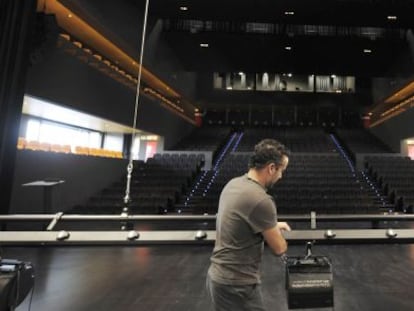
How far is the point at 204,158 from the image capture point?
1045 centimetres

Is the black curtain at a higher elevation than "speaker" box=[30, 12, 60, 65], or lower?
lower

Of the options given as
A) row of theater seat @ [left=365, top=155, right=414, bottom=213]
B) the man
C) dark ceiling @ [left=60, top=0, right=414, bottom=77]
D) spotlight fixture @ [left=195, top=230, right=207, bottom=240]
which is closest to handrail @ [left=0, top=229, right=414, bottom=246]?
spotlight fixture @ [left=195, top=230, right=207, bottom=240]

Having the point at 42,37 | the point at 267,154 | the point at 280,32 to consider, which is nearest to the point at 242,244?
the point at 267,154

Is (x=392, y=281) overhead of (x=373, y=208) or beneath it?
beneath

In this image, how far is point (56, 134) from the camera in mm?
8922

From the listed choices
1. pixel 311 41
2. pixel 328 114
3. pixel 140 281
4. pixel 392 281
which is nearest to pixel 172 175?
pixel 140 281

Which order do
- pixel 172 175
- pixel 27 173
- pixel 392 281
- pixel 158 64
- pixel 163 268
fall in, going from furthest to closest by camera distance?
pixel 158 64 → pixel 172 175 → pixel 27 173 → pixel 163 268 → pixel 392 281

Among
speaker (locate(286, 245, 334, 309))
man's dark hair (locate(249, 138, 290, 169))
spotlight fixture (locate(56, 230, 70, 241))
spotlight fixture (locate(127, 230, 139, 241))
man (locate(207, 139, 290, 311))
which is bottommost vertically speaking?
spotlight fixture (locate(56, 230, 70, 241))

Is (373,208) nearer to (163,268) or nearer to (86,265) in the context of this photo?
(163,268)

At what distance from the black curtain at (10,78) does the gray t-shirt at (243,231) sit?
4644 mm

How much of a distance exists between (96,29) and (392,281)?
7.67m

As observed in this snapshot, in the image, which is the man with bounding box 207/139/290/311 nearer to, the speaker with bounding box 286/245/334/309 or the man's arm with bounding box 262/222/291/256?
the man's arm with bounding box 262/222/291/256

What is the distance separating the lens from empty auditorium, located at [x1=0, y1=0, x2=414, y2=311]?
161 cm

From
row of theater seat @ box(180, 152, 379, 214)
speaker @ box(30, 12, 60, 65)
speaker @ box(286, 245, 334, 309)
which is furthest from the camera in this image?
row of theater seat @ box(180, 152, 379, 214)
